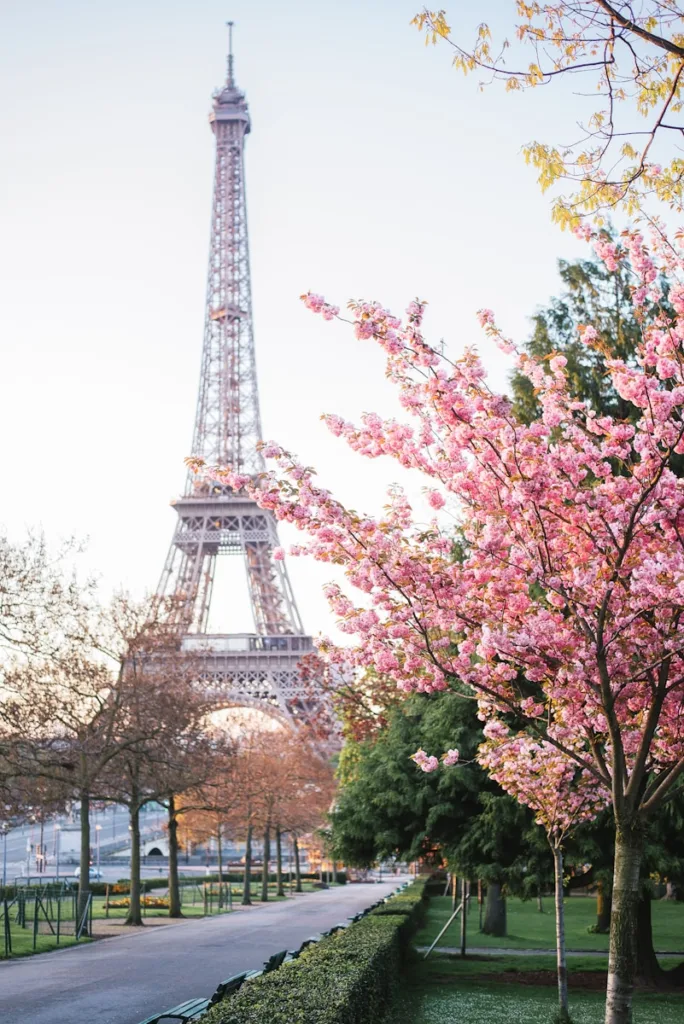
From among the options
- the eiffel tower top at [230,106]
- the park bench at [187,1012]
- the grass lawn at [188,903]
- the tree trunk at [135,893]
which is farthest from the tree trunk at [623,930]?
the eiffel tower top at [230,106]

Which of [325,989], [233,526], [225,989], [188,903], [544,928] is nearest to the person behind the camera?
[325,989]

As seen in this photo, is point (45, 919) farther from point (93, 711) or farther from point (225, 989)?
point (225, 989)

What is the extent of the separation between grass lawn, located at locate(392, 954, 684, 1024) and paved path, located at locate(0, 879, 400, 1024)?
11.1 feet

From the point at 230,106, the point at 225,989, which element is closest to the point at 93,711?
the point at 225,989

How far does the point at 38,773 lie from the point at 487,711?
1831 cm

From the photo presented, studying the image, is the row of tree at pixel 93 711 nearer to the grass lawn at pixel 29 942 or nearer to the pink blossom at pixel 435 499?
the grass lawn at pixel 29 942

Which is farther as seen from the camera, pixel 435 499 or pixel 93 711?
pixel 93 711

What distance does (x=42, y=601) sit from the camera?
25.3 meters

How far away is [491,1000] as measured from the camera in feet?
59.3

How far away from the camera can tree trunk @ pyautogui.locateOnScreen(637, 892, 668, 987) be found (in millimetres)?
20344

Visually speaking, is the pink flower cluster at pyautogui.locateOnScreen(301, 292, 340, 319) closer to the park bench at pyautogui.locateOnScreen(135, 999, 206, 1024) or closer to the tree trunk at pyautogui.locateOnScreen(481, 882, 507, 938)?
the park bench at pyautogui.locateOnScreen(135, 999, 206, 1024)

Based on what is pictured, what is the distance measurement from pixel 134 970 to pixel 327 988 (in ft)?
40.8

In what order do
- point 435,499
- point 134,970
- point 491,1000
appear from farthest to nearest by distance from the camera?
point 134,970 < point 491,1000 < point 435,499

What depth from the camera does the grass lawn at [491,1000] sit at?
15.9 meters
